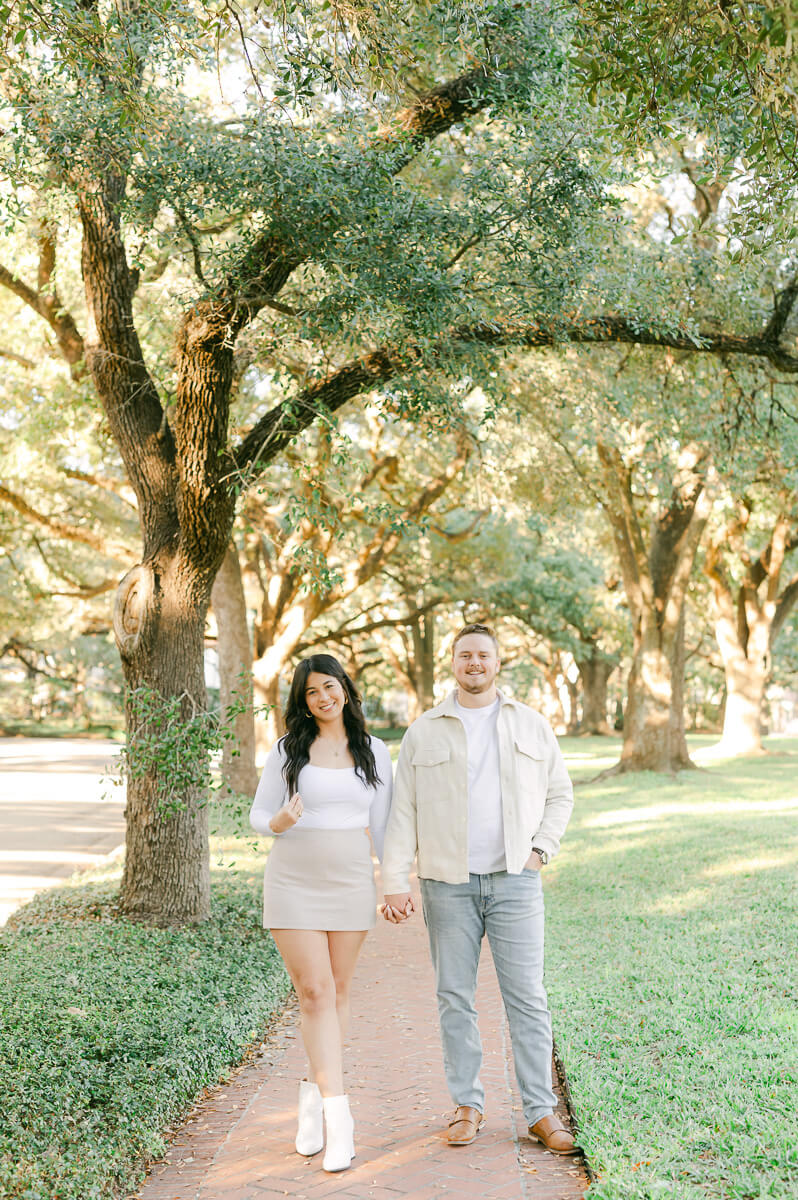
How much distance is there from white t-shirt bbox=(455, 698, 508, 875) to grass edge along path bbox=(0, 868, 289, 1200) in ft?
5.97

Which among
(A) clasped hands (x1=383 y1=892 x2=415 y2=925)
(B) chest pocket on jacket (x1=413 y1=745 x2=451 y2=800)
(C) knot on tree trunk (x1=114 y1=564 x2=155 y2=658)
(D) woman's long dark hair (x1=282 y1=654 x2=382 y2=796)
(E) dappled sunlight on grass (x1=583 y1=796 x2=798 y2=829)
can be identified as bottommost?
(E) dappled sunlight on grass (x1=583 y1=796 x2=798 y2=829)

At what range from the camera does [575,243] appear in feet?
25.8

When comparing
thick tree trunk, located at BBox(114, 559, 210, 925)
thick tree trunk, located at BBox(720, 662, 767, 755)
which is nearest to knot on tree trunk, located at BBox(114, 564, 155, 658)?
thick tree trunk, located at BBox(114, 559, 210, 925)

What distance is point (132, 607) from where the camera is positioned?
8125 mm

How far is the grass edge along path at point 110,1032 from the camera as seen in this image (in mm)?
4172

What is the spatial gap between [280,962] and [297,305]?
4734mm

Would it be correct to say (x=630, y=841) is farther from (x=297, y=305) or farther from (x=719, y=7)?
(x=719, y=7)

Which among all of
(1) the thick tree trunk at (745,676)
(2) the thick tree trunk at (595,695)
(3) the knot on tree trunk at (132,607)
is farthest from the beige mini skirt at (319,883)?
(2) the thick tree trunk at (595,695)

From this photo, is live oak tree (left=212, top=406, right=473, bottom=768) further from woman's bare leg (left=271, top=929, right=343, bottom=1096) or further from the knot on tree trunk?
woman's bare leg (left=271, top=929, right=343, bottom=1096)

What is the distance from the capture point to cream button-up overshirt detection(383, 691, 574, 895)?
4410 mm

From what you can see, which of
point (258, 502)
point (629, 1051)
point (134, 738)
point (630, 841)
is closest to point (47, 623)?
point (258, 502)

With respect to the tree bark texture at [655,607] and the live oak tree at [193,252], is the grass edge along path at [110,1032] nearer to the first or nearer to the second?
the live oak tree at [193,252]

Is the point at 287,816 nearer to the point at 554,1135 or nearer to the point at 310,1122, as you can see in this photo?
the point at 310,1122

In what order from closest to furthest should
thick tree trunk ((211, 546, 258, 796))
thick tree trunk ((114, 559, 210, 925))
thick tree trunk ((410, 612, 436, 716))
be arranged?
thick tree trunk ((114, 559, 210, 925)), thick tree trunk ((211, 546, 258, 796)), thick tree trunk ((410, 612, 436, 716))
